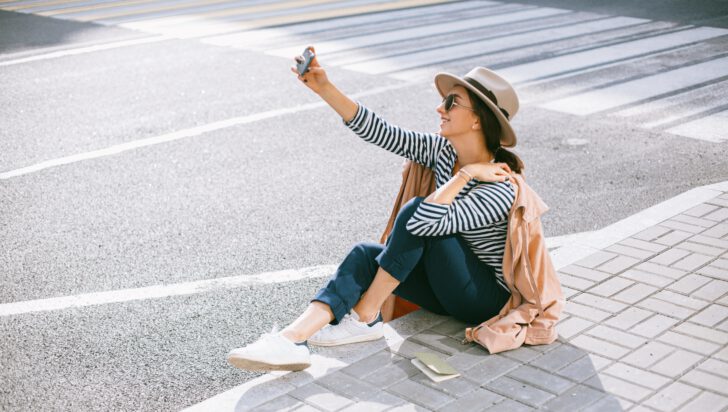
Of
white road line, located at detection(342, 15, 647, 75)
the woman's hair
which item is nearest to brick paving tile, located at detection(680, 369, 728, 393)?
the woman's hair

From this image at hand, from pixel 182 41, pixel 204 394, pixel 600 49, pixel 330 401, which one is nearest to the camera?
pixel 330 401

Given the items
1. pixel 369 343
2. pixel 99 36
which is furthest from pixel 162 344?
pixel 99 36

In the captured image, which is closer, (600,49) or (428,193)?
(428,193)

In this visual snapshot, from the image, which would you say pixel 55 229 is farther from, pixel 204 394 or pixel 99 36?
pixel 99 36

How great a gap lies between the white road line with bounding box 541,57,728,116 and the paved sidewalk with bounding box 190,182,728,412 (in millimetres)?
4172

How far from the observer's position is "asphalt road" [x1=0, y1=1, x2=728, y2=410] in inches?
191

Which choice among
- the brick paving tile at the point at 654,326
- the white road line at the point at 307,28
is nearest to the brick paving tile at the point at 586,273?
the brick paving tile at the point at 654,326

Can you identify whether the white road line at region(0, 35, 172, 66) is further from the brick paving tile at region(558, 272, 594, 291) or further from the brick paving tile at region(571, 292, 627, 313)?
the brick paving tile at region(571, 292, 627, 313)

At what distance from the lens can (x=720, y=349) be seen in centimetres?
449

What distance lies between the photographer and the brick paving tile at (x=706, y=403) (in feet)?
13.1

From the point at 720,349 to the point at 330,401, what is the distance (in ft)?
5.98

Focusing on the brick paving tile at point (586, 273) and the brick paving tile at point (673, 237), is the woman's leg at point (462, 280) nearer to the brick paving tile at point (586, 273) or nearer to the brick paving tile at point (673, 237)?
the brick paving tile at point (586, 273)

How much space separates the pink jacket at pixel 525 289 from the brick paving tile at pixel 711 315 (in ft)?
2.42

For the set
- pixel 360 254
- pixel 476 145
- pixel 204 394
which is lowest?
pixel 204 394
